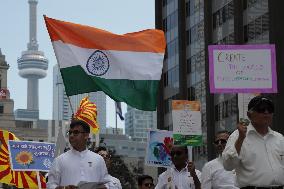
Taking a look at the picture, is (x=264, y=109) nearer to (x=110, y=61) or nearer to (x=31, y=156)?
(x=110, y=61)

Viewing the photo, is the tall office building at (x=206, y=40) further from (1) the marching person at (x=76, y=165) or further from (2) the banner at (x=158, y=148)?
(1) the marching person at (x=76, y=165)

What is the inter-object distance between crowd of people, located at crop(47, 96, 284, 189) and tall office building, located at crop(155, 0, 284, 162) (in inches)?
1301

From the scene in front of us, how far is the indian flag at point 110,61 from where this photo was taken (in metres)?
12.9

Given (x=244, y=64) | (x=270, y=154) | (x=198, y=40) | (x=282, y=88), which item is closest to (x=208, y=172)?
(x=244, y=64)

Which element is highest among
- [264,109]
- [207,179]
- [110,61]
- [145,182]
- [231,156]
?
[110,61]

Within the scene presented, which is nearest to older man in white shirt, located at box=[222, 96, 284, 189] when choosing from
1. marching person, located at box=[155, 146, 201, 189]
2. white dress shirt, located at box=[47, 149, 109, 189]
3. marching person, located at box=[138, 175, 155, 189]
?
white dress shirt, located at box=[47, 149, 109, 189]

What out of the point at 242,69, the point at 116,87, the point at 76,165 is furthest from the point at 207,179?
the point at 116,87

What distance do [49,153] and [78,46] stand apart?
17.7 feet

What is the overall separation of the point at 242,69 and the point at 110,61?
3.77m

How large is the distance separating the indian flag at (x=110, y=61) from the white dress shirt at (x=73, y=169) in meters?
4.27

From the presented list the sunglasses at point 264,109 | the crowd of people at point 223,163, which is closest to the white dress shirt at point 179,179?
the crowd of people at point 223,163

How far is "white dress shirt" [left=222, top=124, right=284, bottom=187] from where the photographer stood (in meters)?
6.89

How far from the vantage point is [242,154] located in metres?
6.96

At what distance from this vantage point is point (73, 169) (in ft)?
26.7
